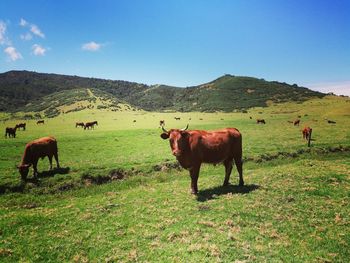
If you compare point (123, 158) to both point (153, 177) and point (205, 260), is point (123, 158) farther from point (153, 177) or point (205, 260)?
point (205, 260)

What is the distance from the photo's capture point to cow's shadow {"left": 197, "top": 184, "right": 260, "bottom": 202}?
1441 centimetres

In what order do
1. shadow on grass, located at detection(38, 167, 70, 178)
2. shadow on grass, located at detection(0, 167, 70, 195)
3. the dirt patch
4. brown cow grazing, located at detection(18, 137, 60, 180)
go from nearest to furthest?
shadow on grass, located at detection(0, 167, 70, 195)
brown cow grazing, located at detection(18, 137, 60, 180)
the dirt patch
shadow on grass, located at detection(38, 167, 70, 178)

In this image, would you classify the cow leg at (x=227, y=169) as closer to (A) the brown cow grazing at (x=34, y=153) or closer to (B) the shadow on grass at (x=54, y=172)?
(B) the shadow on grass at (x=54, y=172)

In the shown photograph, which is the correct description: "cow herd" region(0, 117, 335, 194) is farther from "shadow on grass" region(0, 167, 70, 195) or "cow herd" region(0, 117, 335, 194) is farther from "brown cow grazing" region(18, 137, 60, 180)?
"brown cow grazing" region(18, 137, 60, 180)

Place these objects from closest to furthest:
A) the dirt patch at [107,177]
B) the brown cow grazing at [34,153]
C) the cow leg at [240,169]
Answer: the cow leg at [240,169]
the brown cow grazing at [34,153]
the dirt patch at [107,177]

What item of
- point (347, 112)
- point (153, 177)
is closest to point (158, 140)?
point (153, 177)

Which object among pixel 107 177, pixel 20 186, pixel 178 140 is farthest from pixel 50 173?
pixel 178 140

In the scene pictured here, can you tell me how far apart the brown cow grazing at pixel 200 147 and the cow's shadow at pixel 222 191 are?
0.37 metres

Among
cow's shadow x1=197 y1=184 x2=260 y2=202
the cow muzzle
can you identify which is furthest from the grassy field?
the cow muzzle

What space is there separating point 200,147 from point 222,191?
246cm

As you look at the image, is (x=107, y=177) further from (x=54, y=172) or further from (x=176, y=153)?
(x=176, y=153)

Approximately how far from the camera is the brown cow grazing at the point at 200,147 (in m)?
15.0

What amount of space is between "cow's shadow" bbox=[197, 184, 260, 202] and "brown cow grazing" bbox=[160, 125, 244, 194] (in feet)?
1.22

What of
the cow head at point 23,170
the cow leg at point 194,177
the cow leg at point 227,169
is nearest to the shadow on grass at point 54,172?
the cow head at point 23,170
